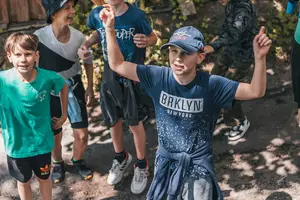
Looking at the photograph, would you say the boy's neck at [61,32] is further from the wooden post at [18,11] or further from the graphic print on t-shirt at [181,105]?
the wooden post at [18,11]

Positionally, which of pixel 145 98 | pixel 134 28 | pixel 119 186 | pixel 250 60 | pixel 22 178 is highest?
pixel 134 28

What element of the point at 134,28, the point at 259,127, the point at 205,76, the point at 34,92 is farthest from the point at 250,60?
the point at 34,92

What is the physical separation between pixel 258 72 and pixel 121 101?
1903 mm

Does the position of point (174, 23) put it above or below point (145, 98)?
above

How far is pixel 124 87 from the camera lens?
4895 millimetres

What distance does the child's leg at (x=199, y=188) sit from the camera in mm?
3773

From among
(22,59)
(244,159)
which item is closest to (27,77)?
(22,59)

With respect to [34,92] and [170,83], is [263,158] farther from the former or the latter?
[34,92]

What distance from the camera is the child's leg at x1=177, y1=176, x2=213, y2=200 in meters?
3.77

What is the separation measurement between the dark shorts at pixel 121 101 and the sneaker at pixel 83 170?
72cm

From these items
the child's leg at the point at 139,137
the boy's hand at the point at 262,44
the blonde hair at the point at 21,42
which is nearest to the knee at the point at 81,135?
the child's leg at the point at 139,137

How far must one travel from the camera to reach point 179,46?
3.52 meters

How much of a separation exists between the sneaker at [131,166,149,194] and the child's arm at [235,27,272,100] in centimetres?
200

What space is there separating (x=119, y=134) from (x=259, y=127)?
1.96m
